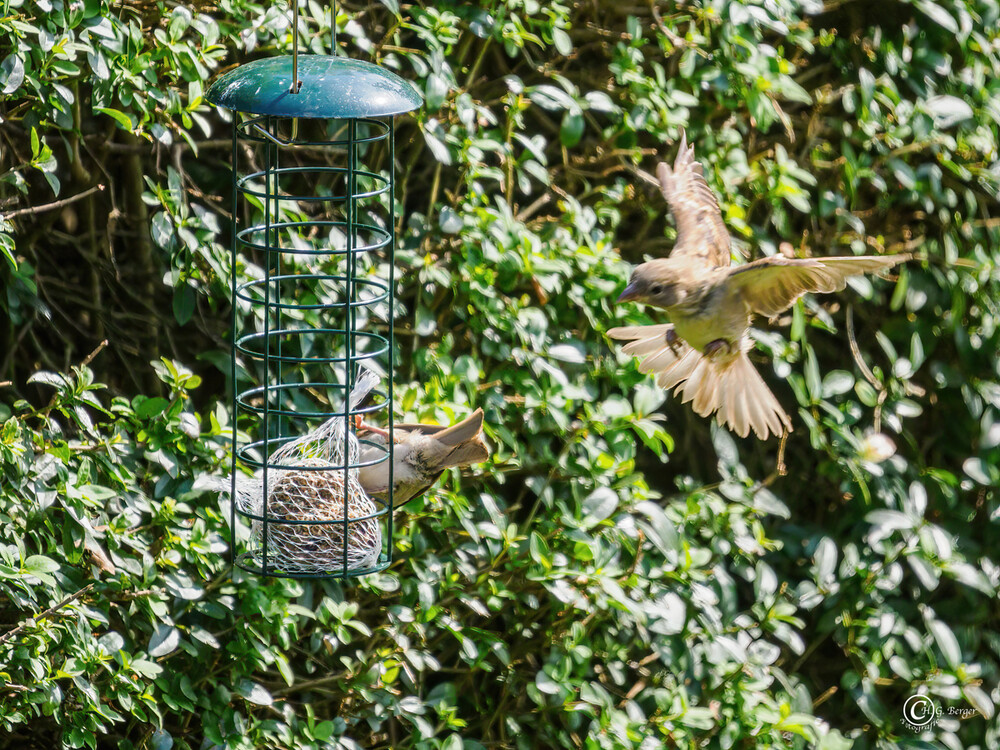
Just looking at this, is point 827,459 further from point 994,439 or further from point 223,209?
point 223,209

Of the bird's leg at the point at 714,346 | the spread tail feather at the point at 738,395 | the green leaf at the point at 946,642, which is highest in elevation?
the bird's leg at the point at 714,346

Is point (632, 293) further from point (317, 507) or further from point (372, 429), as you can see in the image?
point (317, 507)

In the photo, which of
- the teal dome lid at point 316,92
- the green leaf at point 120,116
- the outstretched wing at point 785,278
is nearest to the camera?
the teal dome lid at point 316,92

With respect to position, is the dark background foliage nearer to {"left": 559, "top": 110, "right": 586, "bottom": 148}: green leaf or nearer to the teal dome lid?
{"left": 559, "top": 110, "right": 586, "bottom": 148}: green leaf

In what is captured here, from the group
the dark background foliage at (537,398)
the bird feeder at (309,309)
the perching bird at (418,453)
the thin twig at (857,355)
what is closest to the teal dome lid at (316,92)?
the bird feeder at (309,309)

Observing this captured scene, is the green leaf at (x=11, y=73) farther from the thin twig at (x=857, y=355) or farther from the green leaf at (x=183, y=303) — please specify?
the thin twig at (x=857, y=355)

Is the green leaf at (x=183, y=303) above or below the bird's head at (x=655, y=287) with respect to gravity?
below

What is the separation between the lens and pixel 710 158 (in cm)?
378

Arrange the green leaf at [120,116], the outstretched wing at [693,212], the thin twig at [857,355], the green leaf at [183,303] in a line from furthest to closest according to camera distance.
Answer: the thin twig at [857,355], the outstretched wing at [693,212], the green leaf at [183,303], the green leaf at [120,116]

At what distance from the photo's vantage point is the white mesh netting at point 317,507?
8.61 feet

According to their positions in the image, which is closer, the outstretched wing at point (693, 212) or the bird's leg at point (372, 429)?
the bird's leg at point (372, 429)

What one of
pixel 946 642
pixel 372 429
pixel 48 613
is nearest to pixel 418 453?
pixel 372 429

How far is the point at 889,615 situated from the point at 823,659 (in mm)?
467

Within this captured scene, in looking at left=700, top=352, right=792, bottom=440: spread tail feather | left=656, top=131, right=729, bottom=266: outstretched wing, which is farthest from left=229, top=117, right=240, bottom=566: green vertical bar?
left=700, top=352, right=792, bottom=440: spread tail feather
